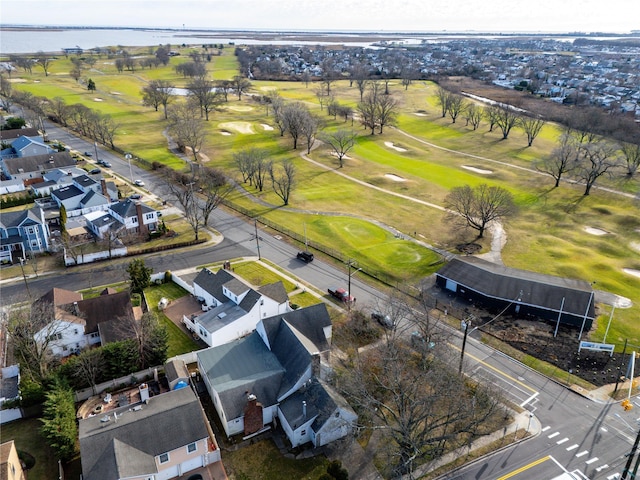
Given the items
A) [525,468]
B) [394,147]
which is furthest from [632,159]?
[525,468]

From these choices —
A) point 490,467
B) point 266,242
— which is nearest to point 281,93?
point 266,242

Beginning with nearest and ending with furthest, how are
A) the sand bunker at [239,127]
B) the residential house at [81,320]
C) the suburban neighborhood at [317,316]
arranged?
the suburban neighborhood at [317,316] → the residential house at [81,320] → the sand bunker at [239,127]

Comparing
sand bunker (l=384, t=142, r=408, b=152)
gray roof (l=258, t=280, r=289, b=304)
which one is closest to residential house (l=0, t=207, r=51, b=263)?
gray roof (l=258, t=280, r=289, b=304)

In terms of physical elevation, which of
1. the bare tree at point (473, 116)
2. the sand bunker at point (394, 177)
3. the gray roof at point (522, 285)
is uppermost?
the bare tree at point (473, 116)

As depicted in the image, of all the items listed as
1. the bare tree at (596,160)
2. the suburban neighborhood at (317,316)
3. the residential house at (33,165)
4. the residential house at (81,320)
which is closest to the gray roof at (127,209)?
the suburban neighborhood at (317,316)

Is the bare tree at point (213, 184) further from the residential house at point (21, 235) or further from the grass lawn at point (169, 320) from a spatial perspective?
the grass lawn at point (169, 320)

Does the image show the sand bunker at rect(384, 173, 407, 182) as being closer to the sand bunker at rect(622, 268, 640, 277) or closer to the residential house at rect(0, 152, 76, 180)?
the sand bunker at rect(622, 268, 640, 277)

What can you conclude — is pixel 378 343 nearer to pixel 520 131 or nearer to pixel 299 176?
pixel 299 176
